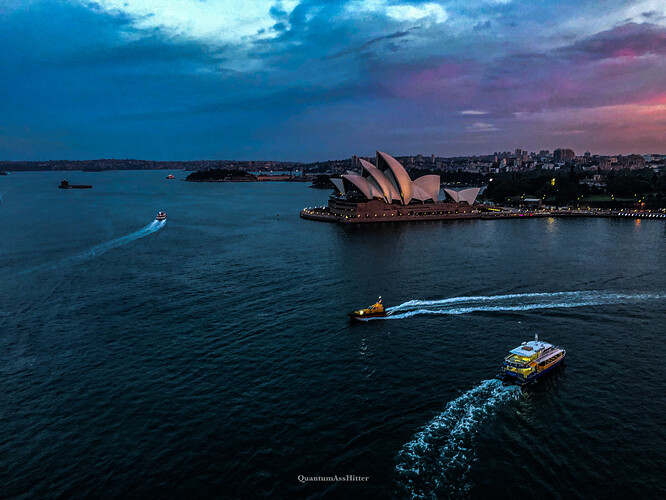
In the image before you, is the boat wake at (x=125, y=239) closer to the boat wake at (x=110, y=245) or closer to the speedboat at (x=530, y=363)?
the boat wake at (x=110, y=245)

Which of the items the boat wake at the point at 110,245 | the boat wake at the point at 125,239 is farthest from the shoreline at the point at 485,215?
the boat wake at the point at 110,245

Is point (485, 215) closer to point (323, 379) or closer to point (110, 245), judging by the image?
point (110, 245)

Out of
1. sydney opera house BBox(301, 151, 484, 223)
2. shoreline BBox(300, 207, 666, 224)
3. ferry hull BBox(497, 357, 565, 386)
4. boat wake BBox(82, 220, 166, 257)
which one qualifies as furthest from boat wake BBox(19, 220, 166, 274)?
ferry hull BBox(497, 357, 565, 386)

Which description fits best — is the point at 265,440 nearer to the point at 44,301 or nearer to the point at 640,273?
the point at 44,301

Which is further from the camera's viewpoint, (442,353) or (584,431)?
(442,353)

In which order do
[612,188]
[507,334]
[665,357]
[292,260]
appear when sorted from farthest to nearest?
[612,188] < [292,260] < [507,334] < [665,357]

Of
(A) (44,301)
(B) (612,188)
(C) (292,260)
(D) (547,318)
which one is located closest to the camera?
(D) (547,318)

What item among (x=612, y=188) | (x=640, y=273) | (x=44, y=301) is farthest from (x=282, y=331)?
(x=612, y=188)

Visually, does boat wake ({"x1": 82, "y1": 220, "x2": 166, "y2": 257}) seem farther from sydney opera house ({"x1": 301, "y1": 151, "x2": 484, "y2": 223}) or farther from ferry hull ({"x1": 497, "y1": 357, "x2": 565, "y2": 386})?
ferry hull ({"x1": 497, "y1": 357, "x2": 565, "y2": 386})
